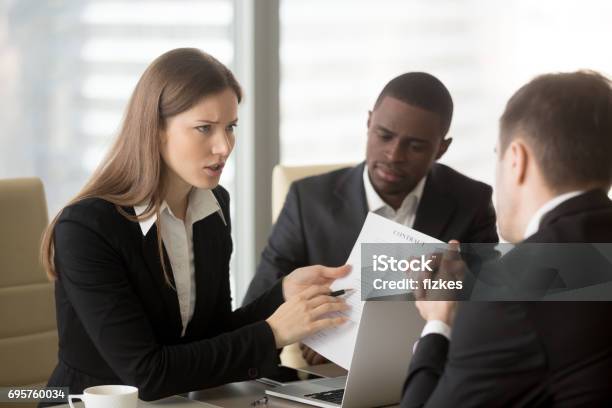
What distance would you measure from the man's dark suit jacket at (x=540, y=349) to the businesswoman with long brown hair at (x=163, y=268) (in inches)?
24.9

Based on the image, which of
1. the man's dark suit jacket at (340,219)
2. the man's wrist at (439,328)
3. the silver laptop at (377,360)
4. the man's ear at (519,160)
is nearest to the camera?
the man's ear at (519,160)

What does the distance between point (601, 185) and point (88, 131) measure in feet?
8.66

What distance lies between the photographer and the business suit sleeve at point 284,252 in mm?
2980

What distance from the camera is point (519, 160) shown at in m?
1.64

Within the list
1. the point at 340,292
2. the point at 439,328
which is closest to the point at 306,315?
the point at 340,292

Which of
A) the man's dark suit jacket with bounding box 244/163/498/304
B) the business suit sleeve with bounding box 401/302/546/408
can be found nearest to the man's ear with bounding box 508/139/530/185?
the business suit sleeve with bounding box 401/302/546/408

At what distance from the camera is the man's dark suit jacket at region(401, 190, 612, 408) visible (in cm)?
152

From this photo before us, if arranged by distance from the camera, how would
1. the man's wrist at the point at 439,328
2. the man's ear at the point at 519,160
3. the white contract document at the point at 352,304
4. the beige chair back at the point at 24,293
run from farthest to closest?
A: the beige chair back at the point at 24,293 < the white contract document at the point at 352,304 < the man's wrist at the point at 439,328 < the man's ear at the point at 519,160

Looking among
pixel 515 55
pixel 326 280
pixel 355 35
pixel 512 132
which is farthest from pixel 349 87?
pixel 512 132

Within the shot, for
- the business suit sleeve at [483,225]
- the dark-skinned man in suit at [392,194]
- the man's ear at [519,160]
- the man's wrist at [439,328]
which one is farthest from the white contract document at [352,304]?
the business suit sleeve at [483,225]

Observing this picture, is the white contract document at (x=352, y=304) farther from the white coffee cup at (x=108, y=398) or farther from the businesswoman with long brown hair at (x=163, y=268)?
the white coffee cup at (x=108, y=398)

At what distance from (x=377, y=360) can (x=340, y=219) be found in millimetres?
987

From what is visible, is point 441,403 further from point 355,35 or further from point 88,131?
point 355,35

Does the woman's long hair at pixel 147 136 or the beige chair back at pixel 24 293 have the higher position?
the woman's long hair at pixel 147 136
